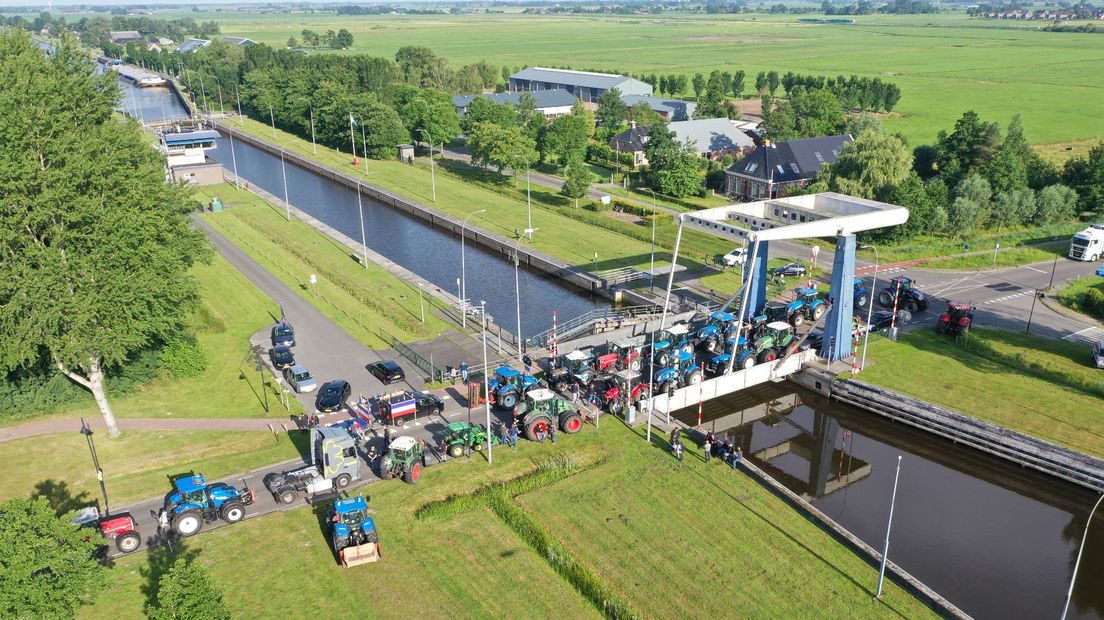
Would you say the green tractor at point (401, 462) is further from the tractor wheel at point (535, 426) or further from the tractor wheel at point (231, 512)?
the tractor wheel at point (231, 512)

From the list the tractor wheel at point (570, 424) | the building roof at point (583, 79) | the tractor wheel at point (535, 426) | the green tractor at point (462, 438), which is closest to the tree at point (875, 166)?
the tractor wheel at point (570, 424)

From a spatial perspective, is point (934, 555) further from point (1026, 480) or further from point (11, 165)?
Answer: point (11, 165)

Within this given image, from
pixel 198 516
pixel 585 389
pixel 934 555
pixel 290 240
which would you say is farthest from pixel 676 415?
pixel 290 240

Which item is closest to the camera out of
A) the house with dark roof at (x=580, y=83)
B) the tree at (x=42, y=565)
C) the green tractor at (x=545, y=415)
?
the tree at (x=42, y=565)

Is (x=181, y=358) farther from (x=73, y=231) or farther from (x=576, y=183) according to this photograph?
(x=576, y=183)

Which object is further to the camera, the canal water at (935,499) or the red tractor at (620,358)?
the red tractor at (620,358)

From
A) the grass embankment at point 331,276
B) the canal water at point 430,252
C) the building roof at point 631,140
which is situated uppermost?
the building roof at point 631,140

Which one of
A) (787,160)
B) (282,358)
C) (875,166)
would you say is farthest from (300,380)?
(787,160)
